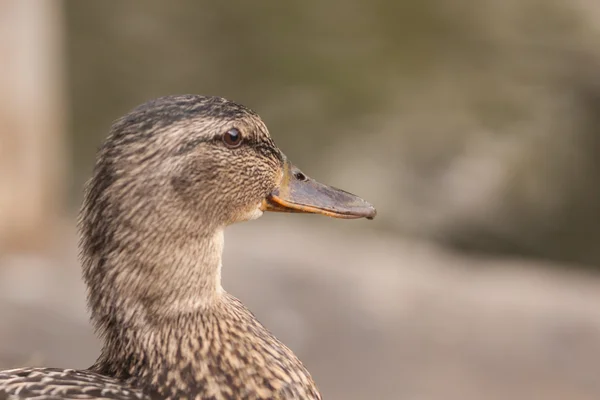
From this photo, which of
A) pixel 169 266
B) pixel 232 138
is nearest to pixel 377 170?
pixel 232 138

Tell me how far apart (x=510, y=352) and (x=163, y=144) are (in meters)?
3.27

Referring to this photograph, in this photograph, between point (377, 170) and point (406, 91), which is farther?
point (406, 91)

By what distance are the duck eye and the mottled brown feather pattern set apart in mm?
14

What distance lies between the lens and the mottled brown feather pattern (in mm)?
2139

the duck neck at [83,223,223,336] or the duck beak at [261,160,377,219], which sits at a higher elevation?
the duck beak at [261,160,377,219]

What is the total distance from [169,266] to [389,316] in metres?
3.19

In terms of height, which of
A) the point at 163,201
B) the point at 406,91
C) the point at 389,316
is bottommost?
the point at 389,316

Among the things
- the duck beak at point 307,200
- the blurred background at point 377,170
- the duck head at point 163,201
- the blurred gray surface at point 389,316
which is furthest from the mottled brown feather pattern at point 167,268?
the blurred gray surface at point 389,316

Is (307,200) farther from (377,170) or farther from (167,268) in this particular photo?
(377,170)

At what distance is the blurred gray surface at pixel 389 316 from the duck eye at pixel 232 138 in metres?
2.38

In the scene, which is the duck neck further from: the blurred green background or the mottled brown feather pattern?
the blurred green background

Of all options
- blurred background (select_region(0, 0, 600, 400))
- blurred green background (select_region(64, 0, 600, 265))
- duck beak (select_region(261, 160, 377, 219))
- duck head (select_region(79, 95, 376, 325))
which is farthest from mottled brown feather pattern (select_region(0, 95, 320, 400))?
blurred green background (select_region(64, 0, 600, 265))

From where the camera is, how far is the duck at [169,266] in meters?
2.14

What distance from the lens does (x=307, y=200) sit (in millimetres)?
2441
